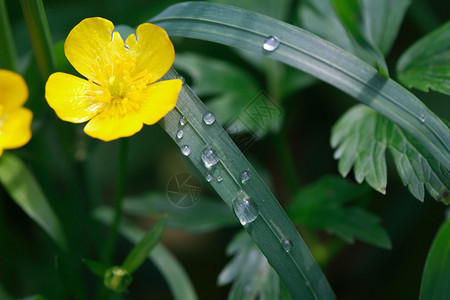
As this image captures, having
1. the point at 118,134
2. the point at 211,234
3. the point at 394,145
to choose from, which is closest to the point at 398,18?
the point at 394,145

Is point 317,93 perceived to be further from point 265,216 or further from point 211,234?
point 265,216

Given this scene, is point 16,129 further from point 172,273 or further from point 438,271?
point 438,271

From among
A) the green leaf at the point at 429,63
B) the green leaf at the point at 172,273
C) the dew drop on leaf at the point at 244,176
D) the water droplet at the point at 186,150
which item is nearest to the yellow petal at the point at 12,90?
the water droplet at the point at 186,150

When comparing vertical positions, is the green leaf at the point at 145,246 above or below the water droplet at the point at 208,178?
below

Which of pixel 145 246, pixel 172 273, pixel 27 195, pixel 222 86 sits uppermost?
pixel 222 86

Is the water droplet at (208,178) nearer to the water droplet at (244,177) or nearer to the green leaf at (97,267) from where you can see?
the water droplet at (244,177)

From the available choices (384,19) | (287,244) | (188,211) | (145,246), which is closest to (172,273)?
(188,211)

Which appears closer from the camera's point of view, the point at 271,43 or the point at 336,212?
the point at 271,43

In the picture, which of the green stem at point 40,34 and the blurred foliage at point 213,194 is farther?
the blurred foliage at point 213,194

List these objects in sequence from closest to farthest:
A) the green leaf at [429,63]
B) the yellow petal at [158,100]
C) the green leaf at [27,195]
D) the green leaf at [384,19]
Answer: the yellow petal at [158,100] < the green leaf at [429,63] < the green leaf at [27,195] < the green leaf at [384,19]
